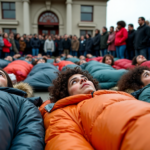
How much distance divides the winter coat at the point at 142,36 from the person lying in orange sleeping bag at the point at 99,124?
4.46 meters

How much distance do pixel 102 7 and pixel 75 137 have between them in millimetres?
16167

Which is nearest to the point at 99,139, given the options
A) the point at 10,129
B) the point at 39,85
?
the point at 10,129

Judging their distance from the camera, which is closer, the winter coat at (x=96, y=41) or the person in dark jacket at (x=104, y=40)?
the person in dark jacket at (x=104, y=40)

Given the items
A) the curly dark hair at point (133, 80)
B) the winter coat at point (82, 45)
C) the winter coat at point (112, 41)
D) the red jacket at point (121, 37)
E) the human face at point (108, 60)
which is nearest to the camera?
the curly dark hair at point (133, 80)

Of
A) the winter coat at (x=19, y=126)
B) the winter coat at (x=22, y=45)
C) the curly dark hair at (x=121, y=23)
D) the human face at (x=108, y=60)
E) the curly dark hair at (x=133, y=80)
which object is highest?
the curly dark hair at (x=121, y=23)

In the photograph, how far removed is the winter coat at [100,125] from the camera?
2.94ft

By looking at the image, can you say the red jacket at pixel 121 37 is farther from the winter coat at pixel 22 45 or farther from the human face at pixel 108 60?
the winter coat at pixel 22 45

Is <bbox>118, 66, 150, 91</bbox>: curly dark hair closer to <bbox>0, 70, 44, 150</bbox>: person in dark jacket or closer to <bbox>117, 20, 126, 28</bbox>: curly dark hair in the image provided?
<bbox>0, 70, 44, 150</bbox>: person in dark jacket

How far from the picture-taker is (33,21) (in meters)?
14.9

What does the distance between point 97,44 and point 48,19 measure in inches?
338

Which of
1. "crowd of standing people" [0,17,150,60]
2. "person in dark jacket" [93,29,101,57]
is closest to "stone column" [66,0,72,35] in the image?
"crowd of standing people" [0,17,150,60]

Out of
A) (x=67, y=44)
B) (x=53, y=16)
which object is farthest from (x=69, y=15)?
(x=67, y=44)

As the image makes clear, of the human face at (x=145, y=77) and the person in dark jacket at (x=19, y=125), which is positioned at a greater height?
the human face at (x=145, y=77)

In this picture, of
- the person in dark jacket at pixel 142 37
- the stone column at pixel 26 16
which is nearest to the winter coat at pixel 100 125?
the person in dark jacket at pixel 142 37
